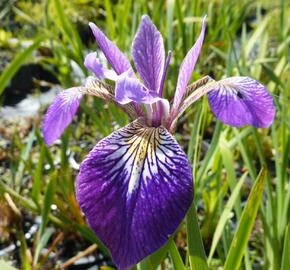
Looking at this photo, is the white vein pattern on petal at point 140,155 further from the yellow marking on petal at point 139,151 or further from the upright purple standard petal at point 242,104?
the upright purple standard petal at point 242,104

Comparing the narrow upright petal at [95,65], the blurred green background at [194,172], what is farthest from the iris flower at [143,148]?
the blurred green background at [194,172]

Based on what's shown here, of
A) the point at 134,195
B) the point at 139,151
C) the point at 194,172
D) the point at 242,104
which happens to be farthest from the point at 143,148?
the point at 194,172

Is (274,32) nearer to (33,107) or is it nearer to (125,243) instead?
(33,107)

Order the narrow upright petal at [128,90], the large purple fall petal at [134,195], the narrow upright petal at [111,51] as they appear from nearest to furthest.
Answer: the large purple fall petal at [134,195] < the narrow upright petal at [128,90] < the narrow upright petal at [111,51]

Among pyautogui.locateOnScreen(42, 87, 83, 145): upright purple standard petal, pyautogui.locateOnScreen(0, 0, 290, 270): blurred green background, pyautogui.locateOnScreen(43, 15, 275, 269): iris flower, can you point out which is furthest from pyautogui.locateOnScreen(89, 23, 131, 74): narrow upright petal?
pyautogui.locateOnScreen(0, 0, 290, 270): blurred green background

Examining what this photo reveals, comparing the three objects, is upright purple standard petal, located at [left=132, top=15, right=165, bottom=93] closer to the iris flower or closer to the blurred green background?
the iris flower

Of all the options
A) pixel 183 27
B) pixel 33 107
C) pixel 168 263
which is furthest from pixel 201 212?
pixel 33 107

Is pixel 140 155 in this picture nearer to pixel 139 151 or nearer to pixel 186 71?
pixel 139 151
